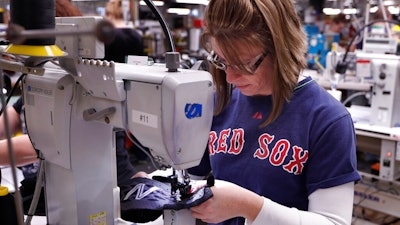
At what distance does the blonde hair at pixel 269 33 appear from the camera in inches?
35.9

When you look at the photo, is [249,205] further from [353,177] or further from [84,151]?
[84,151]

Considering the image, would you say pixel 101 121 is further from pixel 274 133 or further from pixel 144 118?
pixel 274 133

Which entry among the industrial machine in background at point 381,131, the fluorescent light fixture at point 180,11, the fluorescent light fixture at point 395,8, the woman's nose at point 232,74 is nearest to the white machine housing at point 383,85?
the industrial machine in background at point 381,131

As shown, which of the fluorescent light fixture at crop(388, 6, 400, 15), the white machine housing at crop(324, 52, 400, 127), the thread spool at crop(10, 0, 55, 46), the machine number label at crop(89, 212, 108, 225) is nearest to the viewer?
the thread spool at crop(10, 0, 55, 46)

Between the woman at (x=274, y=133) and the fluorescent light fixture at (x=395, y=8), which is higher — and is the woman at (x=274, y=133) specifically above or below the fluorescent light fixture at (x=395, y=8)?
below

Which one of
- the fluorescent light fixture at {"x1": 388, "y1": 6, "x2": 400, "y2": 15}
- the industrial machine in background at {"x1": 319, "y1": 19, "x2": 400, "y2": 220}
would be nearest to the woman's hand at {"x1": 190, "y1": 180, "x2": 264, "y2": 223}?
the industrial machine in background at {"x1": 319, "y1": 19, "x2": 400, "y2": 220}

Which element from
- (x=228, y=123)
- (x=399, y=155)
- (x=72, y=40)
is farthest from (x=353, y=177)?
(x=399, y=155)

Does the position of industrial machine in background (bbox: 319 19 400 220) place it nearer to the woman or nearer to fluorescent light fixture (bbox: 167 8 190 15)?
the woman

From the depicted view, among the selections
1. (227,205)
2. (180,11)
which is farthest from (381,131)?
(180,11)

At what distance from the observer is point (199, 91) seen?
29.0 inches

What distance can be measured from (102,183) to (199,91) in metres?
0.37

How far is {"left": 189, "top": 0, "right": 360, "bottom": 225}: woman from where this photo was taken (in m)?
0.89

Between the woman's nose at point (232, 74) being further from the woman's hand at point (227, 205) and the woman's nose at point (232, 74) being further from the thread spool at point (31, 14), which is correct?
the thread spool at point (31, 14)

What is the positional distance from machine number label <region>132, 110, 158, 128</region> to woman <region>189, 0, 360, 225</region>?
20 cm
